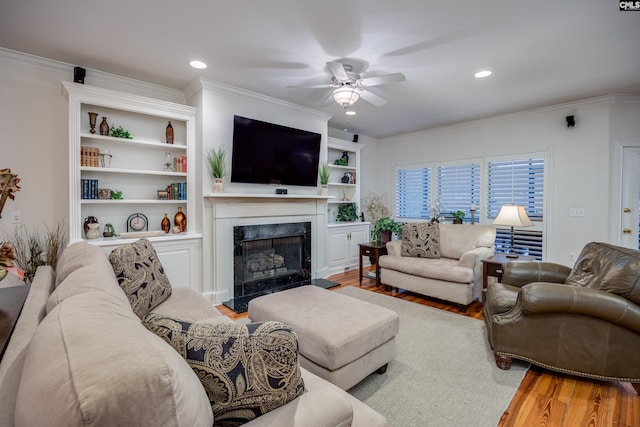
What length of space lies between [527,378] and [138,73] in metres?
4.68

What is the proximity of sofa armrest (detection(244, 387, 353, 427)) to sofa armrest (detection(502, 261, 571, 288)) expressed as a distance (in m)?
2.48

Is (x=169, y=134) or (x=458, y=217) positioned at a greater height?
(x=169, y=134)

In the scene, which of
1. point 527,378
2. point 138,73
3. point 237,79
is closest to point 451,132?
point 237,79

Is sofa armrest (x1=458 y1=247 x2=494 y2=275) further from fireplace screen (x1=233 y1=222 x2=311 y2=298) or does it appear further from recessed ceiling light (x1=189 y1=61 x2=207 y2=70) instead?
recessed ceiling light (x1=189 y1=61 x2=207 y2=70)

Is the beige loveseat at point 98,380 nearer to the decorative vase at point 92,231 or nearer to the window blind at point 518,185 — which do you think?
the decorative vase at point 92,231

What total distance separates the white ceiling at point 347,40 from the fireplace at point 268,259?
1.93 meters

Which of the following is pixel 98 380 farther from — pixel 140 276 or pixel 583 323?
pixel 583 323

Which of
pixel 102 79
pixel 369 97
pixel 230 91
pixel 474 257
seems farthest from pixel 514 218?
pixel 102 79

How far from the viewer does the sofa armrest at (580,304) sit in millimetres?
1929

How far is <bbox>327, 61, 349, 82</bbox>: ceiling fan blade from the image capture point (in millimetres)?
2627

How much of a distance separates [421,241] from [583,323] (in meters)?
2.18

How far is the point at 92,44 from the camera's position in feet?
8.88

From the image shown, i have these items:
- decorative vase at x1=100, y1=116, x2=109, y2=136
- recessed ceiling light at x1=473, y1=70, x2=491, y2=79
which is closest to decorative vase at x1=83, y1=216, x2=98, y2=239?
decorative vase at x1=100, y1=116, x2=109, y2=136

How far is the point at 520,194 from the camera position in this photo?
474cm
